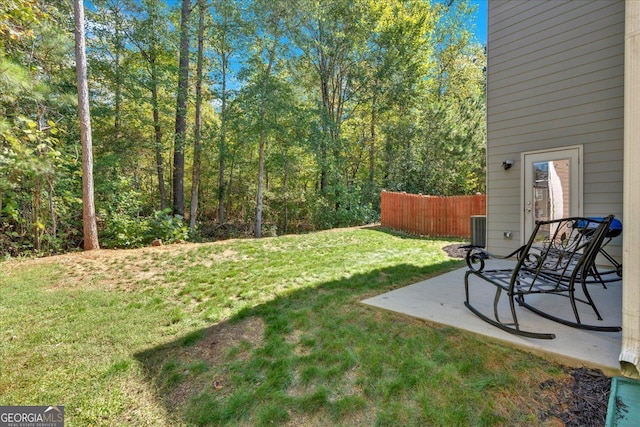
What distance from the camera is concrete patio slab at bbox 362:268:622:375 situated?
6.19 ft

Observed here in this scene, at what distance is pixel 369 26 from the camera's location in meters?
12.4

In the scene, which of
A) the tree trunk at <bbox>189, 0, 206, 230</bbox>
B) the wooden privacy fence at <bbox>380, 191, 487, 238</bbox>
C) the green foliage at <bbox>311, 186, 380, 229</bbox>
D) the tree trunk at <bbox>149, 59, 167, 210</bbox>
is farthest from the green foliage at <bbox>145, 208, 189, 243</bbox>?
the wooden privacy fence at <bbox>380, 191, 487, 238</bbox>

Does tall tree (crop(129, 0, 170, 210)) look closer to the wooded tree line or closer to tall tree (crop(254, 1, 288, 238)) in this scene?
the wooded tree line

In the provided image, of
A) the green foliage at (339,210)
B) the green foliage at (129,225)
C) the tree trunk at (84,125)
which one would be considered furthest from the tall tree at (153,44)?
the green foliage at (339,210)

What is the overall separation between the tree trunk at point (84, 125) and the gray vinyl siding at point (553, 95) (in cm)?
798

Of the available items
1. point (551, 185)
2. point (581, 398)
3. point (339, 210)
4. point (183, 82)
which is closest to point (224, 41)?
point (183, 82)

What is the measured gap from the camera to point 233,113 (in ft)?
31.8

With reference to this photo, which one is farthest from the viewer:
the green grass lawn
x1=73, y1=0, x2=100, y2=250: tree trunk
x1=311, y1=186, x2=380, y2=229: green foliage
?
x1=311, y1=186, x2=380, y2=229: green foliage

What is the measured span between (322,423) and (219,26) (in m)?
10.8

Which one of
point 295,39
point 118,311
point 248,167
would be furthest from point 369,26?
point 118,311

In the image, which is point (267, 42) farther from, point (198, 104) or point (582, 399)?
point (582, 399)

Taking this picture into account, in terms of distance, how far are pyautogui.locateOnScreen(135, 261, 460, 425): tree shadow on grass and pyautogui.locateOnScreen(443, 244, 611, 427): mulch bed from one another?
87cm

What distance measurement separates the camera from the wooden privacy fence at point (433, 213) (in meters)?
8.87

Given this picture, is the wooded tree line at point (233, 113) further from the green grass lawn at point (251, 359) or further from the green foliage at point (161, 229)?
the green grass lawn at point (251, 359)
